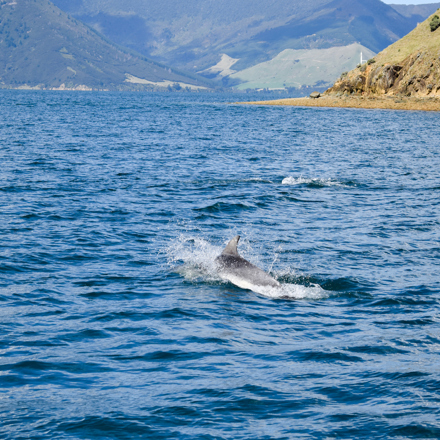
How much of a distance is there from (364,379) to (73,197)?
20.2 metres

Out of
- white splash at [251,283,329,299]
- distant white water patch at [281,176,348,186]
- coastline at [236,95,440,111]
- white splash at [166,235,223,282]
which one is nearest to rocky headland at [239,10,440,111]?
coastline at [236,95,440,111]

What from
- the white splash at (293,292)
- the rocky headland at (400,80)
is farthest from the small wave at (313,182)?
the rocky headland at (400,80)

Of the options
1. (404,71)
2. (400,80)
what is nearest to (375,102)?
(400,80)

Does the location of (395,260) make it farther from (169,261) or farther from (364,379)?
(364,379)

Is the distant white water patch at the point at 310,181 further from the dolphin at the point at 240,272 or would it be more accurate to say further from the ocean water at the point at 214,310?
the dolphin at the point at 240,272

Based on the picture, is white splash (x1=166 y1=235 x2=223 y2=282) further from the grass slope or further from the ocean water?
the grass slope

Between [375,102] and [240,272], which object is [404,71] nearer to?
[375,102]

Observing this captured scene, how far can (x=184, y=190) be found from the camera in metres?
31.6

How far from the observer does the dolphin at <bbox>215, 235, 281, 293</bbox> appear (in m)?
16.5

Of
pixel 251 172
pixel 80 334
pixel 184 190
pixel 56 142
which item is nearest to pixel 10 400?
pixel 80 334

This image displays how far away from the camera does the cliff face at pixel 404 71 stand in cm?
11388

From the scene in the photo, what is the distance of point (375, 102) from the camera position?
121438 millimetres

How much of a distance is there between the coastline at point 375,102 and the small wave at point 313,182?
83336 mm

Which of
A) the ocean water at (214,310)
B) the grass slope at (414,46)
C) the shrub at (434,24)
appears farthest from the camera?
the shrub at (434,24)
